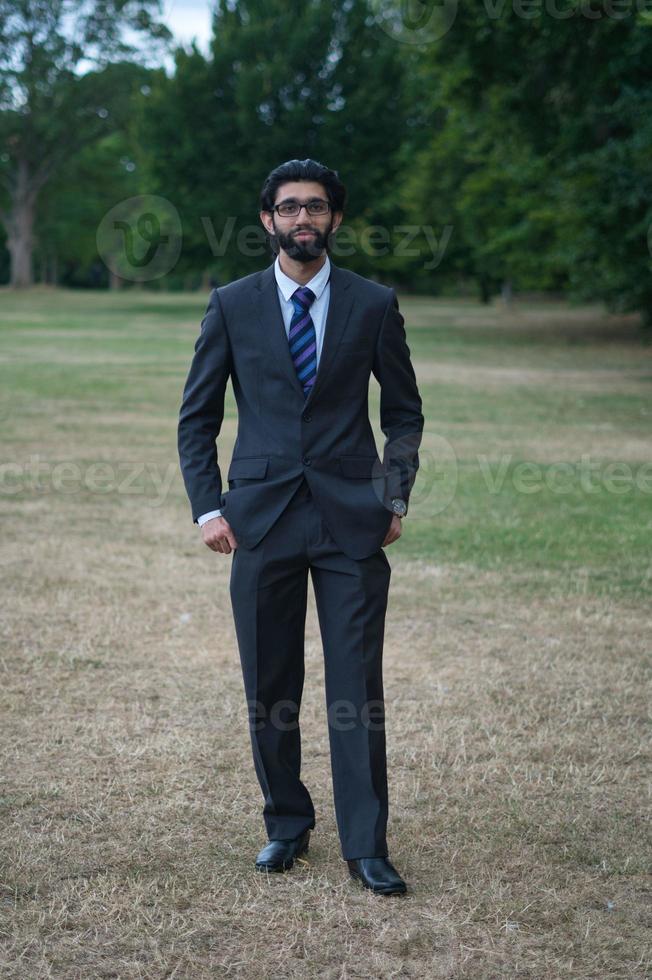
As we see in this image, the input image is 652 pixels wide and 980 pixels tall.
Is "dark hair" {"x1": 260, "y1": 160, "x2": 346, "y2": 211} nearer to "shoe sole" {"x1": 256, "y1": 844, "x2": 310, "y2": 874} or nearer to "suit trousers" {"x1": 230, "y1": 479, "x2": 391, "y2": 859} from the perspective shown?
"suit trousers" {"x1": 230, "y1": 479, "x2": 391, "y2": 859}

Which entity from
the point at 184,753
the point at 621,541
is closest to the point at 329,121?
the point at 621,541

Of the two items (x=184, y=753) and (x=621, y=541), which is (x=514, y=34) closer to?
(x=621, y=541)

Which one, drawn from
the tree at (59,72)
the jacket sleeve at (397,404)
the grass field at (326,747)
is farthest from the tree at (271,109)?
the jacket sleeve at (397,404)

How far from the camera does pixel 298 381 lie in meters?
3.88

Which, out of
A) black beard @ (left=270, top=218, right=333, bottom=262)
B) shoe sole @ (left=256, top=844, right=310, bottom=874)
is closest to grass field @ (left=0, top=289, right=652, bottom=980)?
shoe sole @ (left=256, top=844, right=310, bottom=874)

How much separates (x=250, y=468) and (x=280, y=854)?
1.33 metres

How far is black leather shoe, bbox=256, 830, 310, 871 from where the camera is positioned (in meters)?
4.15

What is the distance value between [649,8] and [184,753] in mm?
18073

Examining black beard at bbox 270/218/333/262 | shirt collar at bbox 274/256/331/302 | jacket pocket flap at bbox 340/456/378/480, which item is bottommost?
jacket pocket flap at bbox 340/456/378/480

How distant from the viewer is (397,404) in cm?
406

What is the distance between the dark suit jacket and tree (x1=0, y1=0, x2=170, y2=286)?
60046 mm

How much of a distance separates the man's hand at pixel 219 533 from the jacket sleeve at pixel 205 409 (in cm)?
5

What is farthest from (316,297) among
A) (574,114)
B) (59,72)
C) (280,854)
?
(59,72)

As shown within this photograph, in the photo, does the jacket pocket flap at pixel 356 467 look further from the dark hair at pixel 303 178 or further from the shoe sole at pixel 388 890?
the shoe sole at pixel 388 890
